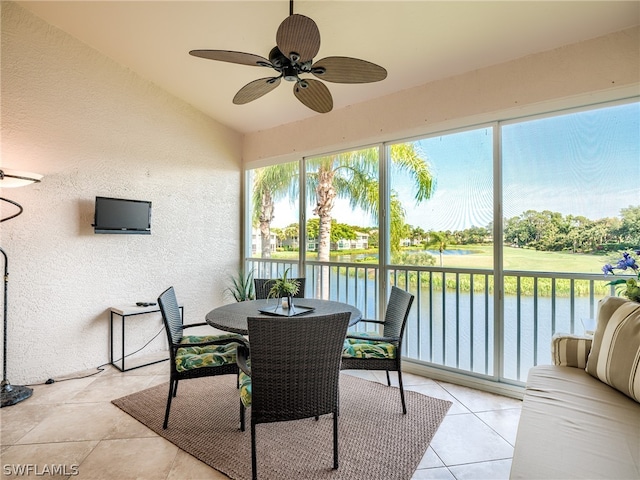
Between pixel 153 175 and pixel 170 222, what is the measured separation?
21.9 inches

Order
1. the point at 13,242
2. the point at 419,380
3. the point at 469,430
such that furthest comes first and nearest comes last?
the point at 419,380 → the point at 13,242 → the point at 469,430

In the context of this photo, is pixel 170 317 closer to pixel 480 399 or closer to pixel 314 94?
pixel 314 94

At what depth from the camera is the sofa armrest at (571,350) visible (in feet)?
6.23

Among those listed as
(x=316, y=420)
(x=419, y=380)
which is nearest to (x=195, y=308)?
(x=316, y=420)

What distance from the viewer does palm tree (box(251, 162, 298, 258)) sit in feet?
13.8

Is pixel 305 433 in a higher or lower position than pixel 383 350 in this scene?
lower

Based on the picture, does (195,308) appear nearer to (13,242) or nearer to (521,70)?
(13,242)

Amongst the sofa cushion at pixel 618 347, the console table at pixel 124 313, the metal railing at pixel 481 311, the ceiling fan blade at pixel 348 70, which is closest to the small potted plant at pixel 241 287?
the console table at pixel 124 313

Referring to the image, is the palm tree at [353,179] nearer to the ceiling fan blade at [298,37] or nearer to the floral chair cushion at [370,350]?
the floral chair cushion at [370,350]

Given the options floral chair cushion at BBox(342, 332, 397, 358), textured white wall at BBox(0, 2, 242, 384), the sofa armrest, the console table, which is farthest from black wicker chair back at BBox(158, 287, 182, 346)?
the sofa armrest

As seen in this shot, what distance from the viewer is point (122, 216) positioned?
3.30 metres

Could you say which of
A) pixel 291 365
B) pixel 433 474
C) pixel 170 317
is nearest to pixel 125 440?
pixel 170 317

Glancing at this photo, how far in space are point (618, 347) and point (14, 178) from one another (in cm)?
388

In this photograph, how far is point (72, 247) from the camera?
120 inches
